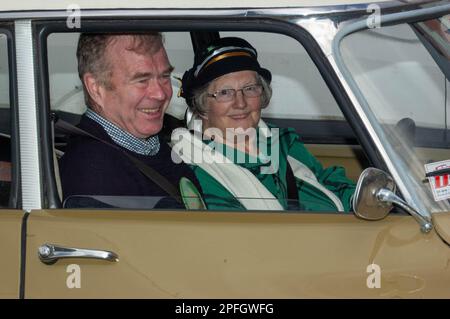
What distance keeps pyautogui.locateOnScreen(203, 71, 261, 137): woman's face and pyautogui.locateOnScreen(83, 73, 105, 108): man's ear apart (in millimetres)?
417

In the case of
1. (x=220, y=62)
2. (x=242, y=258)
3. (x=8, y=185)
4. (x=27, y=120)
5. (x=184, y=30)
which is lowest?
(x=242, y=258)

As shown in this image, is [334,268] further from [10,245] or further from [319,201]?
[10,245]

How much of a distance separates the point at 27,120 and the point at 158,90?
56cm

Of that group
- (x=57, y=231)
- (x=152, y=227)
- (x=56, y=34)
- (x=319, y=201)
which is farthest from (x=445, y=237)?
(x=56, y=34)

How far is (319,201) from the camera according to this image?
138 inches

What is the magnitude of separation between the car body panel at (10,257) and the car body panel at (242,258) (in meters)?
0.04

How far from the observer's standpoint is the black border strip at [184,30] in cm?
310

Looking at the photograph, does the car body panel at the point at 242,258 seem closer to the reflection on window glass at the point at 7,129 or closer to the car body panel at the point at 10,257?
the car body panel at the point at 10,257

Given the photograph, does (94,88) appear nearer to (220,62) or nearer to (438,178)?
(220,62)

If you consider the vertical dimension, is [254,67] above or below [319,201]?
above

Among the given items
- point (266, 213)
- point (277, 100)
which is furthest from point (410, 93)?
point (277, 100)

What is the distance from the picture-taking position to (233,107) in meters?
3.76

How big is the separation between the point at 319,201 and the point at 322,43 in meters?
0.61

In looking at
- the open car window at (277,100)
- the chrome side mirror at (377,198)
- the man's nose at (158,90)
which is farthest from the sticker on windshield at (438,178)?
the man's nose at (158,90)
